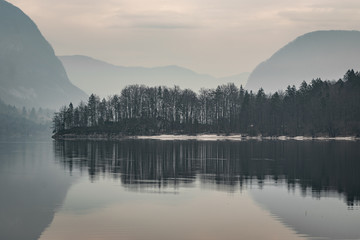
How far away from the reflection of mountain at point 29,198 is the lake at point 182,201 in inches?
Answer: 3.4

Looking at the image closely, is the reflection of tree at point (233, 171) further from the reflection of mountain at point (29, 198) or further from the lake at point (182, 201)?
the reflection of mountain at point (29, 198)

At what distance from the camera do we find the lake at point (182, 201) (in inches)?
1590

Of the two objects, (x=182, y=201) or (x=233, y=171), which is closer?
(x=182, y=201)

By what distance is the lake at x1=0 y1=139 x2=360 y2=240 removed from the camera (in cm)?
4038

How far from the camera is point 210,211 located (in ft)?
159

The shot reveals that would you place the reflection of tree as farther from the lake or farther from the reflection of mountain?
the reflection of mountain

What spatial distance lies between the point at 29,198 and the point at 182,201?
1672 cm

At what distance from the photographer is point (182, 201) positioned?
2112 inches

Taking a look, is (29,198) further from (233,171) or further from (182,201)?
(233,171)

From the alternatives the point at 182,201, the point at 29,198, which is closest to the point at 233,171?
the point at 182,201

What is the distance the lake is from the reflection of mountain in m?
0.09

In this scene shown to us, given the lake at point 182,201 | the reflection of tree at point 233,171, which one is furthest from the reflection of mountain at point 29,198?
the reflection of tree at point 233,171

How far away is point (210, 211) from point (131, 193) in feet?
44.5

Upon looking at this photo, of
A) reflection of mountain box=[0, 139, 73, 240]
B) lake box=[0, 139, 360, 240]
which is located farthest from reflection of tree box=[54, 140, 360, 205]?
reflection of mountain box=[0, 139, 73, 240]
